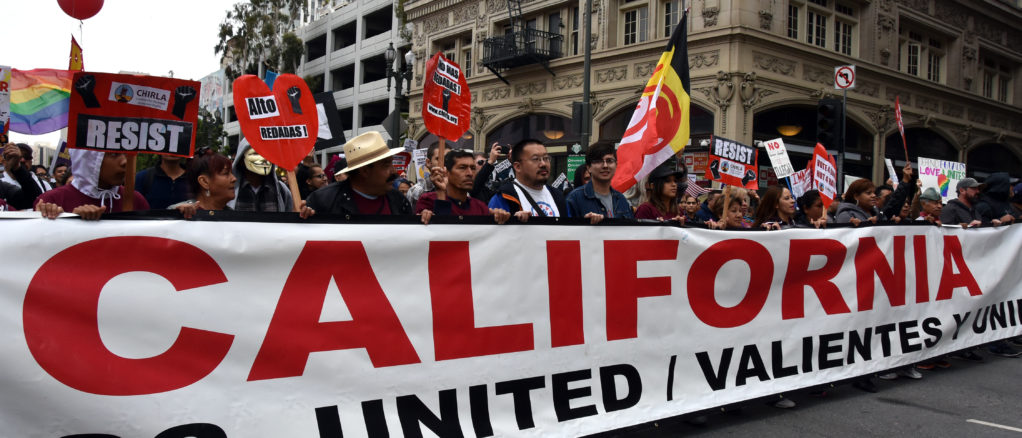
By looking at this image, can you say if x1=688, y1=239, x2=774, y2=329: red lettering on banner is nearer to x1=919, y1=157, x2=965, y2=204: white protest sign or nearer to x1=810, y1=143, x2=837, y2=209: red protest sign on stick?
x1=810, y1=143, x2=837, y2=209: red protest sign on stick

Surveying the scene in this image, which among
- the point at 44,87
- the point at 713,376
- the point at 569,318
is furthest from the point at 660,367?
the point at 44,87

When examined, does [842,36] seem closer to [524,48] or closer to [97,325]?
[524,48]

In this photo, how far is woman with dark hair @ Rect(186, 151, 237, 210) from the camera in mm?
4301

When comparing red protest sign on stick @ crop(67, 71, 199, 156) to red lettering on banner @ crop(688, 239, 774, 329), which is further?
red lettering on banner @ crop(688, 239, 774, 329)

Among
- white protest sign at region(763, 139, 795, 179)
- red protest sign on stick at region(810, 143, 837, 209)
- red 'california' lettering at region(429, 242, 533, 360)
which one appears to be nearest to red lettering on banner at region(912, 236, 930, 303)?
red protest sign on stick at region(810, 143, 837, 209)

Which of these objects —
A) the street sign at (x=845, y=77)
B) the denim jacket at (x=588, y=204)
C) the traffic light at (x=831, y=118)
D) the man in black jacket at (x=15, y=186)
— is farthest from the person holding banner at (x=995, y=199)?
the man in black jacket at (x=15, y=186)

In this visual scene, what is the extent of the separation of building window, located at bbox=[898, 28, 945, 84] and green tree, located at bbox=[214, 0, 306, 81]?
3383 cm

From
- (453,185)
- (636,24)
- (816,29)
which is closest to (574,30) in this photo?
(636,24)

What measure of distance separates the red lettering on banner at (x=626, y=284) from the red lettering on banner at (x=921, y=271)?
9.45 ft

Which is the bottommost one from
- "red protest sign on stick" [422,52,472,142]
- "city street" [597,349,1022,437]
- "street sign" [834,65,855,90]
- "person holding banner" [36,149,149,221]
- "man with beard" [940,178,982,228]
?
"city street" [597,349,1022,437]

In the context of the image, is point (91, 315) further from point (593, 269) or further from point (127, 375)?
point (593, 269)

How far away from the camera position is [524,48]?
23656mm

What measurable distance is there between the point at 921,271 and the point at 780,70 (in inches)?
579

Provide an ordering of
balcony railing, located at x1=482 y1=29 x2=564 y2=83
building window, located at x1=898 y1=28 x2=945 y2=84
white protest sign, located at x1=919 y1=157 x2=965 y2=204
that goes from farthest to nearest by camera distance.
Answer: balcony railing, located at x1=482 y1=29 x2=564 y2=83 < building window, located at x1=898 y1=28 x2=945 y2=84 < white protest sign, located at x1=919 y1=157 x2=965 y2=204
